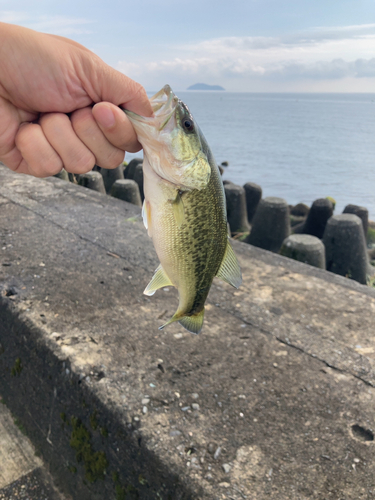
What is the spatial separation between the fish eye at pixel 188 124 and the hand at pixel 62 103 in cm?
26

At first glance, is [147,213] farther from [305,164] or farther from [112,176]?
[305,164]

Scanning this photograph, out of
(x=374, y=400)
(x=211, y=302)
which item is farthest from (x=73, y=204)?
(x=374, y=400)

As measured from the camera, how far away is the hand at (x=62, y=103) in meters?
1.79

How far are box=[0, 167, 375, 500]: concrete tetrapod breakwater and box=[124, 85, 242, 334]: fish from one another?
69 cm

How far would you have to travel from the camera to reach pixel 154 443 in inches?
73.2

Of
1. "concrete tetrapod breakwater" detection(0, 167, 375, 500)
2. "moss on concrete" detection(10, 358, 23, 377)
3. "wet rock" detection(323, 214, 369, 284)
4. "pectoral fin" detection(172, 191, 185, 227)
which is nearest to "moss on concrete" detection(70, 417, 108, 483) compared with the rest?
"concrete tetrapod breakwater" detection(0, 167, 375, 500)

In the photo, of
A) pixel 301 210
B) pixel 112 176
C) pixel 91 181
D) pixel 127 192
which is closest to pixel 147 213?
pixel 127 192

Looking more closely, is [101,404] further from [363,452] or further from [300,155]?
[300,155]

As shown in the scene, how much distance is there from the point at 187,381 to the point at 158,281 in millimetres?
690

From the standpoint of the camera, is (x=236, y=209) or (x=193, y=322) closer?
(x=193, y=322)

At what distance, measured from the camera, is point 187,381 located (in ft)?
7.37

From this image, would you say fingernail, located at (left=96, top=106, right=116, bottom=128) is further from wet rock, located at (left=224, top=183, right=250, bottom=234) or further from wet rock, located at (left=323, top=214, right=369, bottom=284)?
wet rock, located at (left=224, top=183, right=250, bottom=234)

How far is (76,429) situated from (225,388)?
848mm

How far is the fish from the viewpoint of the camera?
1626 mm
